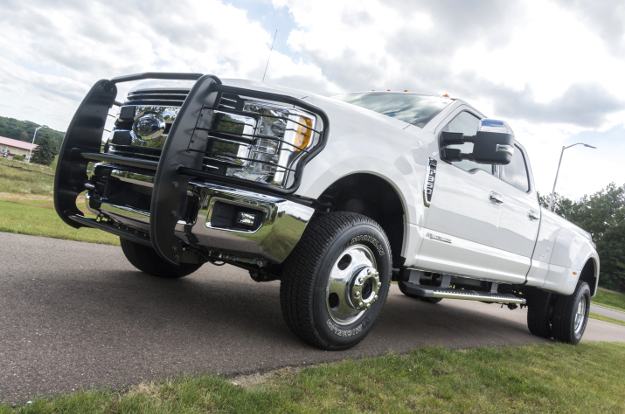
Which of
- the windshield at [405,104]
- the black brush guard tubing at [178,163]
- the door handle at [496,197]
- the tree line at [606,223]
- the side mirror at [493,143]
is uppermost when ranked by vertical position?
the tree line at [606,223]

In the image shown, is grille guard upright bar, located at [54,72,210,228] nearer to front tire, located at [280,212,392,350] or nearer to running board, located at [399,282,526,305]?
front tire, located at [280,212,392,350]

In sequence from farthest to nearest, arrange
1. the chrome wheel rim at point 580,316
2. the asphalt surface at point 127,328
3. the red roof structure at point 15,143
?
the red roof structure at point 15,143, the chrome wheel rim at point 580,316, the asphalt surface at point 127,328

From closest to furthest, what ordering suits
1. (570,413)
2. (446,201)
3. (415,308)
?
(570,413)
(446,201)
(415,308)

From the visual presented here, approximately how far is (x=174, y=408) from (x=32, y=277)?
229cm

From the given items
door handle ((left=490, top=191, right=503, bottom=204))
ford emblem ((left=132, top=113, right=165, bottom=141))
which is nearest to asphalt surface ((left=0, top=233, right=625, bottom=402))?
ford emblem ((left=132, top=113, right=165, bottom=141))

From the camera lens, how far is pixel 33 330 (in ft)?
Answer: 7.86

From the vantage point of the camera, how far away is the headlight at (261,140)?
8.70 ft

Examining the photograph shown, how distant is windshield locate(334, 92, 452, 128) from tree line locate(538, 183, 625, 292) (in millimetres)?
60652

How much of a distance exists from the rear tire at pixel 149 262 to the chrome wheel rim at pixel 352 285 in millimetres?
1666

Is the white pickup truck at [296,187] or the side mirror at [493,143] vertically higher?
the side mirror at [493,143]

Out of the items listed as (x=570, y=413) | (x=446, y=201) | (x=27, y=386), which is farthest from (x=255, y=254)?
(x=570, y=413)

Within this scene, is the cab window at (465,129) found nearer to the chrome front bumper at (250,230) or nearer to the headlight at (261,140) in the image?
the headlight at (261,140)

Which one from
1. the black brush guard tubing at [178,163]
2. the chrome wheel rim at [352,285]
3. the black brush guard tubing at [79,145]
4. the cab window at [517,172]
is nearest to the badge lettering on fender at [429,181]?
the chrome wheel rim at [352,285]

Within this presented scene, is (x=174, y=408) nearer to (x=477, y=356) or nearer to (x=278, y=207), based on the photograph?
(x=278, y=207)
